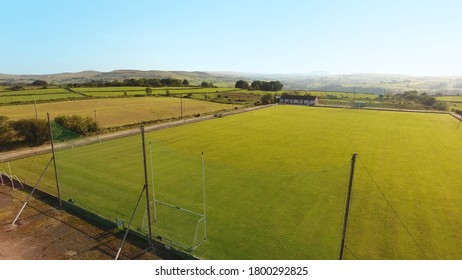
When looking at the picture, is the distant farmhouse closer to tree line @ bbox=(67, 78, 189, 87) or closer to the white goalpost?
tree line @ bbox=(67, 78, 189, 87)

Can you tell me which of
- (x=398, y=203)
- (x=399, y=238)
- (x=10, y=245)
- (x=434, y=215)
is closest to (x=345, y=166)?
(x=398, y=203)

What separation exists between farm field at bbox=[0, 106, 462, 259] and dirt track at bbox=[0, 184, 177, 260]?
1601mm

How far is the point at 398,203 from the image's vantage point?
1830 centimetres

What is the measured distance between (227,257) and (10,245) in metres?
10.8

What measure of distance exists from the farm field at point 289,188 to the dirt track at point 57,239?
160 cm

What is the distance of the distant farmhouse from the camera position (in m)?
90.6

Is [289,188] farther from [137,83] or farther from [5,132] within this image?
[137,83]

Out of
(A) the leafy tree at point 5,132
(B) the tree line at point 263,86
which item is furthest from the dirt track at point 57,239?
(B) the tree line at point 263,86

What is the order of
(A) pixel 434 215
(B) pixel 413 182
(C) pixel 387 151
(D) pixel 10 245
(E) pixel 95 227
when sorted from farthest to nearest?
(C) pixel 387 151, (B) pixel 413 182, (A) pixel 434 215, (E) pixel 95 227, (D) pixel 10 245

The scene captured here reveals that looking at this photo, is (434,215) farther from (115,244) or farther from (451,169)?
(115,244)

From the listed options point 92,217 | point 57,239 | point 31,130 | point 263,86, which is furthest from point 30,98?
point 263,86

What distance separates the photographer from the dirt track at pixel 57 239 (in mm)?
12844

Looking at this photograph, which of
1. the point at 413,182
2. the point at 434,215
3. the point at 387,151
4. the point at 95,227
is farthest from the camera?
the point at 387,151

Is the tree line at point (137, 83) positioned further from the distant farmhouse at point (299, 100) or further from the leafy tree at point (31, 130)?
the leafy tree at point (31, 130)
